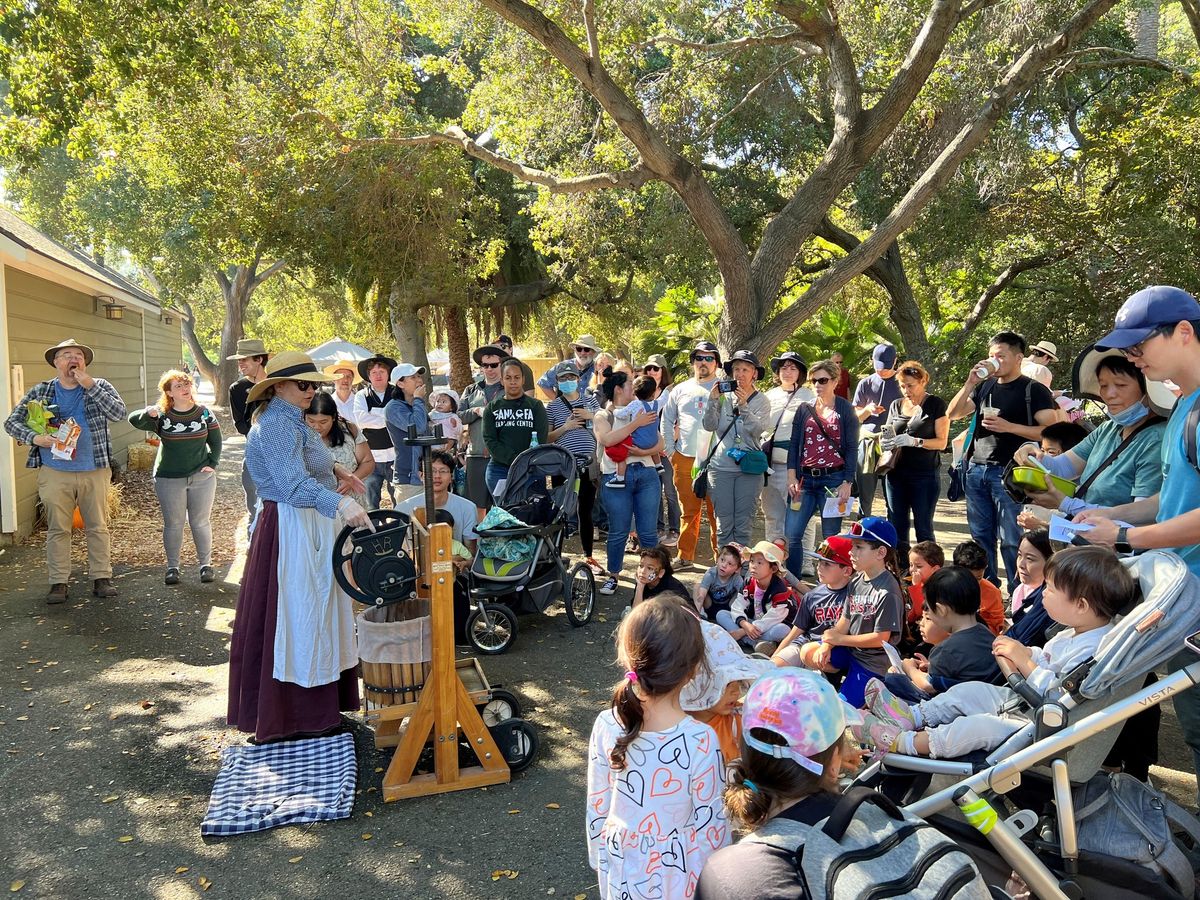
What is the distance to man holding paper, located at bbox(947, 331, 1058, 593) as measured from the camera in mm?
5824

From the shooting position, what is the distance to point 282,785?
12.8ft

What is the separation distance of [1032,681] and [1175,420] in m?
1.06

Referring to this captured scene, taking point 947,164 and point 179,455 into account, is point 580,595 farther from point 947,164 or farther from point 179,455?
point 947,164

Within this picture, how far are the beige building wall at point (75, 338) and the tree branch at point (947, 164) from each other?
7.62 m

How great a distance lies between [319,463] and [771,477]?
3929mm

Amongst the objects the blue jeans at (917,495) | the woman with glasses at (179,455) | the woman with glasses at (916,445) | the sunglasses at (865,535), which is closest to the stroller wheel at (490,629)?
the sunglasses at (865,535)

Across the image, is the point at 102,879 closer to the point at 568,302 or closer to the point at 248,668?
the point at 248,668

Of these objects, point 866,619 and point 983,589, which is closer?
point 866,619

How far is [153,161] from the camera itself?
10945mm

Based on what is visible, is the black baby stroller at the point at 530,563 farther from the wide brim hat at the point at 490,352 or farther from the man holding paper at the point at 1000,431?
the man holding paper at the point at 1000,431

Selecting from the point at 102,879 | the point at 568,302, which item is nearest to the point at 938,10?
the point at 102,879

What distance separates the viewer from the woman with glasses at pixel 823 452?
21.0 feet

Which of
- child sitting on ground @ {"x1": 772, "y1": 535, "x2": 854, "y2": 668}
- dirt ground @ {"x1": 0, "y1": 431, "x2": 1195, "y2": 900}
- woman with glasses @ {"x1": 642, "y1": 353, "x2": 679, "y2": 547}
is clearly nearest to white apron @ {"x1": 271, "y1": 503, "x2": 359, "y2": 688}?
dirt ground @ {"x1": 0, "y1": 431, "x2": 1195, "y2": 900}

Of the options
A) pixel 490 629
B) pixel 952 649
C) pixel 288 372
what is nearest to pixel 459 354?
pixel 490 629
